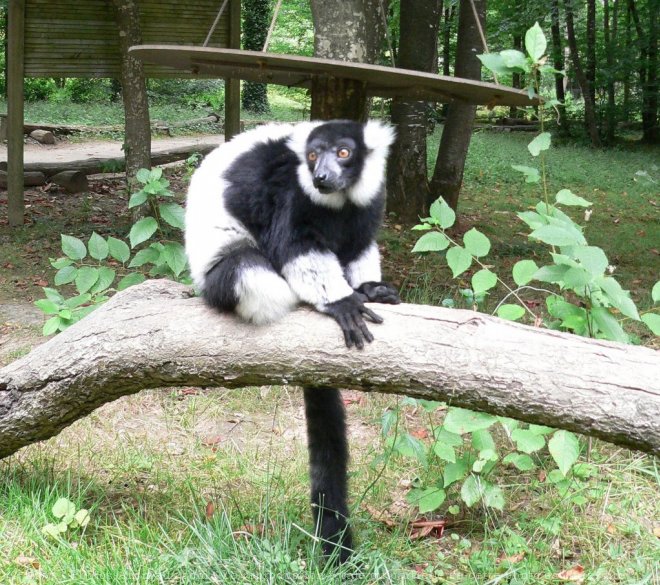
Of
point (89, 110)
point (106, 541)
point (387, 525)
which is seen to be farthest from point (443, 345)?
point (89, 110)

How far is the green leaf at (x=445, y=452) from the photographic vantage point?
3176 millimetres

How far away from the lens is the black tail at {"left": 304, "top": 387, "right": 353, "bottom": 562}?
2947 millimetres

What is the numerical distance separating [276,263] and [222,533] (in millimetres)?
1185

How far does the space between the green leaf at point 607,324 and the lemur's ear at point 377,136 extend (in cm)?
126

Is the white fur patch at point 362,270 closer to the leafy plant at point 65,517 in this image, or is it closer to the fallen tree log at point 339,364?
the fallen tree log at point 339,364

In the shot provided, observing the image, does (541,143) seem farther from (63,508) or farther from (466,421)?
(63,508)

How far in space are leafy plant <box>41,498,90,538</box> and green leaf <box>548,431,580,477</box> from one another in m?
2.01

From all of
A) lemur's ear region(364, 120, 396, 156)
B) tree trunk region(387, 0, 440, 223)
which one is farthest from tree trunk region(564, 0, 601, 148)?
lemur's ear region(364, 120, 396, 156)

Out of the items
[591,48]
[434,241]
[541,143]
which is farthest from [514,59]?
[591,48]

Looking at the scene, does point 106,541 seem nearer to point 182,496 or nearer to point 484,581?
point 182,496

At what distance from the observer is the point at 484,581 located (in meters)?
2.94

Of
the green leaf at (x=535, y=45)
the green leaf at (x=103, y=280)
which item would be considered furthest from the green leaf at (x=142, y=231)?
the green leaf at (x=535, y=45)

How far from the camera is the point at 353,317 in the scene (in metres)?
2.79

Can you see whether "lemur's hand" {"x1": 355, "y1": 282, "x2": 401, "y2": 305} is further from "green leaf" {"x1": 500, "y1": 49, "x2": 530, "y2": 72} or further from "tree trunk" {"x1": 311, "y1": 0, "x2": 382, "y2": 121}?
"tree trunk" {"x1": 311, "y1": 0, "x2": 382, "y2": 121}
